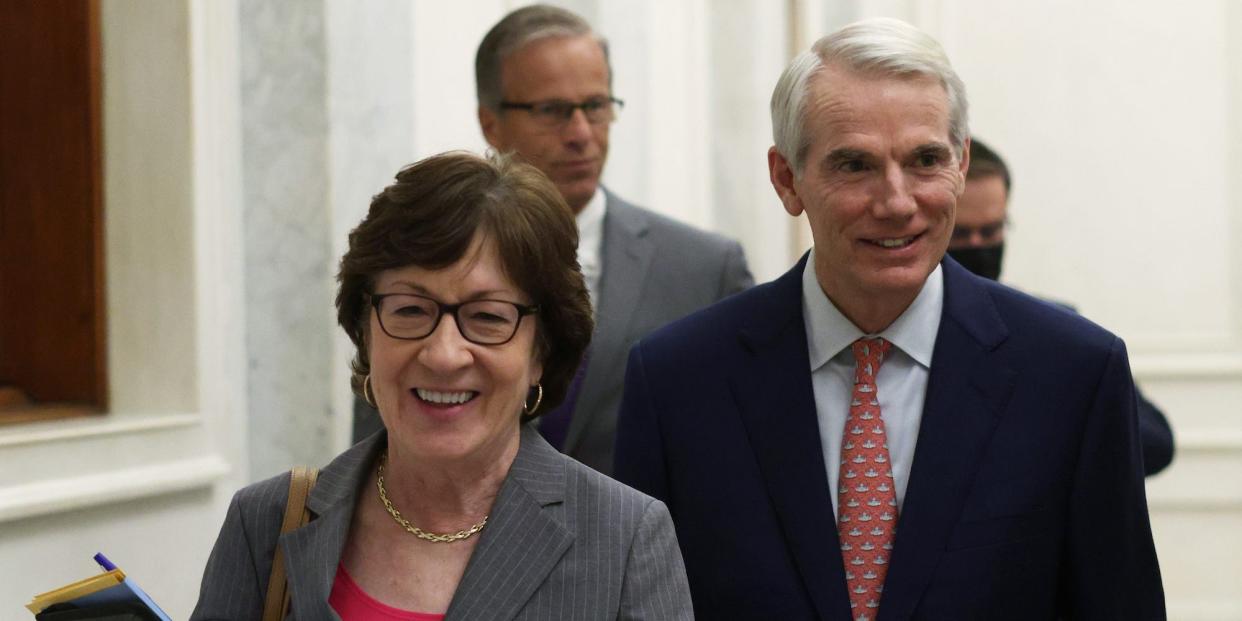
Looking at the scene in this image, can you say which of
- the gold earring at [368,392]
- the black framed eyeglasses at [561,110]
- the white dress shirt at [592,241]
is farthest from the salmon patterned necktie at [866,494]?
the black framed eyeglasses at [561,110]

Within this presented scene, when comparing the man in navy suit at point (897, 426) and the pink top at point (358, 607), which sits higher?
the man in navy suit at point (897, 426)

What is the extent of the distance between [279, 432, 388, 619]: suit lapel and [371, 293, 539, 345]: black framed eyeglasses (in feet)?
0.84

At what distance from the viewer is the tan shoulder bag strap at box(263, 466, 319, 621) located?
2338 millimetres

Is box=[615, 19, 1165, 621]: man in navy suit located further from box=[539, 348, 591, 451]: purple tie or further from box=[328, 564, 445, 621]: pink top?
box=[539, 348, 591, 451]: purple tie

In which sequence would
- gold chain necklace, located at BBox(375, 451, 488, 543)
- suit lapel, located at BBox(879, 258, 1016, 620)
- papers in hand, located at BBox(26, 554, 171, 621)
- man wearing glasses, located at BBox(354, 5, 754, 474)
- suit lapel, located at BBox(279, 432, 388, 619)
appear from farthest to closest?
1. man wearing glasses, located at BBox(354, 5, 754, 474)
2. suit lapel, located at BBox(879, 258, 1016, 620)
3. gold chain necklace, located at BBox(375, 451, 488, 543)
4. suit lapel, located at BBox(279, 432, 388, 619)
5. papers in hand, located at BBox(26, 554, 171, 621)

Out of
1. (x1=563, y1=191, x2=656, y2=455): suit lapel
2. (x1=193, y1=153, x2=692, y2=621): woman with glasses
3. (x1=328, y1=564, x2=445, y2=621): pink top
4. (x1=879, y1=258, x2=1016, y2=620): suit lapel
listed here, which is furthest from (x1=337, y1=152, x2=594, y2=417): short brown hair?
(x1=563, y1=191, x2=656, y2=455): suit lapel

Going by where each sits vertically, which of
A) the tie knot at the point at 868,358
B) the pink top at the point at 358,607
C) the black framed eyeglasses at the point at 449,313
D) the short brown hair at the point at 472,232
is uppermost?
the short brown hair at the point at 472,232

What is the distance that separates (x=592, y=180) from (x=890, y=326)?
4.34 feet

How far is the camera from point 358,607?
2.35 meters

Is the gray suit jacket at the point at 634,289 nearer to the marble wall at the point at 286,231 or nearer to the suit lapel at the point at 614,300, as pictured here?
the suit lapel at the point at 614,300

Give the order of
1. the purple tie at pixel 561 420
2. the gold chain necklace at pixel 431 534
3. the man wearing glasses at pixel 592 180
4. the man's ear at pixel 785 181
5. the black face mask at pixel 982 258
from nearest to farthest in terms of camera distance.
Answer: the gold chain necklace at pixel 431 534
the man's ear at pixel 785 181
the purple tie at pixel 561 420
the man wearing glasses at pixel 592 180
the black face mask at pixel 982 258

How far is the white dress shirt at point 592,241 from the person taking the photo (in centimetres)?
383

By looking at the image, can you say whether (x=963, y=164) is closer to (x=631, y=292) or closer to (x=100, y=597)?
(x=631, y=292)

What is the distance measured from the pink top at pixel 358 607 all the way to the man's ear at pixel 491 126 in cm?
172
